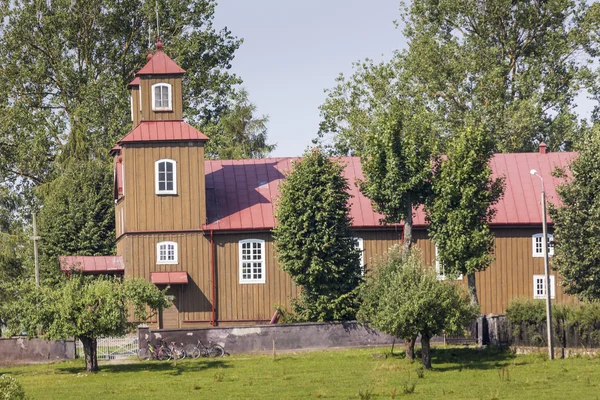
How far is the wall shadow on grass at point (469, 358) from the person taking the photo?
48.5m

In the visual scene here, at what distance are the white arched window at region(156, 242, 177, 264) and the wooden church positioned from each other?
5 cm

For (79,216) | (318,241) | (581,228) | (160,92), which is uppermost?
(160,92)

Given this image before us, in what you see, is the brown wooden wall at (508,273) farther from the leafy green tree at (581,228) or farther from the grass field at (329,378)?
the grass field at (329,378)

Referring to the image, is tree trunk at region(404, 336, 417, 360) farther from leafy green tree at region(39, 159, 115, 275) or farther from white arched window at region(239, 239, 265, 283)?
leafy green tree at region(39, 159, 115, 275)

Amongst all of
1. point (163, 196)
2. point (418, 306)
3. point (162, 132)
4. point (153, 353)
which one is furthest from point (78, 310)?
point (162, 132)

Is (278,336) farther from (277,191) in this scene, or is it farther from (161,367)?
(277,191)

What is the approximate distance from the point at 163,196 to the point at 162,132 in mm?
3309

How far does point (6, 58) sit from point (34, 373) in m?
43.4

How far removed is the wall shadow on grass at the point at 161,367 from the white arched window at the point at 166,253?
10.1 metres

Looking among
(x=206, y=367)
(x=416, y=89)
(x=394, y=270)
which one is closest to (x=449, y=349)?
(x=394, y=270)

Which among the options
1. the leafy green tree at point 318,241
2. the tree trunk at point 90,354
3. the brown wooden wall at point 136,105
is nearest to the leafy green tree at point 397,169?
the leafy green tree at point 318,241

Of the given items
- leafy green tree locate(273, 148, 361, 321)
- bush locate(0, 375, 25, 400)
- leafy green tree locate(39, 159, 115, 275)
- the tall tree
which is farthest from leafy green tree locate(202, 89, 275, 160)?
bush locate(0, 375, 25, 400)

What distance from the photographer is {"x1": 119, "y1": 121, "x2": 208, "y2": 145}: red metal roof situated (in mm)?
62438

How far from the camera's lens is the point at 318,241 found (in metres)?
57.6
